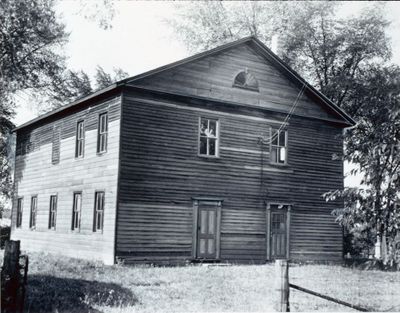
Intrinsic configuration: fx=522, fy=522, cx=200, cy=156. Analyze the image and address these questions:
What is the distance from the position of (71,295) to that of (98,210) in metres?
7.35

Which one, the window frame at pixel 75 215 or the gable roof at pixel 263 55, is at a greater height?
the gable roof at pixel 263 55

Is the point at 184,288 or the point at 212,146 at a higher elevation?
the point at 212,146

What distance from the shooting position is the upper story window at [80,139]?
19.2m

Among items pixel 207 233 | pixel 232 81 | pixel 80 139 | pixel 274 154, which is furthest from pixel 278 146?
pixel 80 139

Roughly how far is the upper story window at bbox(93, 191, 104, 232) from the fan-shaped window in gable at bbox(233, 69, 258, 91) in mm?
6265

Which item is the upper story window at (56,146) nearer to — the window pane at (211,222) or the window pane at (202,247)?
the window pane at (211,222)

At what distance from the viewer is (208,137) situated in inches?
710

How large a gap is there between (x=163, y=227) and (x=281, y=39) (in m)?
12.2

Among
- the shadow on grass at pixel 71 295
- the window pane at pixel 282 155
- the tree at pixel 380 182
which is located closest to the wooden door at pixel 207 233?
the window pane at pixel 282 155

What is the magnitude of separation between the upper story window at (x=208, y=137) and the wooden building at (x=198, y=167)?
47mm

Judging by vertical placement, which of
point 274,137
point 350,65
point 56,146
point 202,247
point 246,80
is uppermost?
point 350,65

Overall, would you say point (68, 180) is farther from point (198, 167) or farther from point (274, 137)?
point (274, 137)

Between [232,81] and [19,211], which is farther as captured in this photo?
[19,211]

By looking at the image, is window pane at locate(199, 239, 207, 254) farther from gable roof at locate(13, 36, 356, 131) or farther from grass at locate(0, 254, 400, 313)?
gable roof at locate(13, 36, 356, 131)
